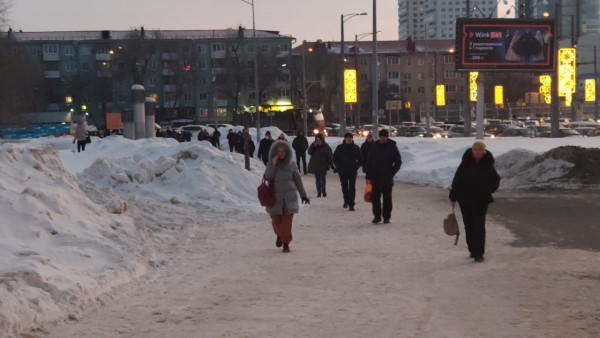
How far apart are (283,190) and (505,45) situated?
30.7 m

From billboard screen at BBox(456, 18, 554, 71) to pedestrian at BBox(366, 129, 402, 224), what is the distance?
26.3 meters

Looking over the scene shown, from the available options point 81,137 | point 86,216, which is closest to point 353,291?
point 86,216

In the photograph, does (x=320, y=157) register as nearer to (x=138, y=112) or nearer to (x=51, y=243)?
(x=51, y=243)

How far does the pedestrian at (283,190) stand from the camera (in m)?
11.3

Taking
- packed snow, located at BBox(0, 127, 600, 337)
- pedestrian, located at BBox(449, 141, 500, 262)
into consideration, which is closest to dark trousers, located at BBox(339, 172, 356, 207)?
packed snow, located at BBox(0, 127, 600, 337)

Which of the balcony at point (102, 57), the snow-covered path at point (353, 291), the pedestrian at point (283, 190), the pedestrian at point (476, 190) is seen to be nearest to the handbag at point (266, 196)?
the pedestrian at point (283, 190)

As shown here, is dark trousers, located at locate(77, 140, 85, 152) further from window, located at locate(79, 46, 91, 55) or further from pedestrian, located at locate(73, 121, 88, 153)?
window, located at locate(79, 46, 91, 55)

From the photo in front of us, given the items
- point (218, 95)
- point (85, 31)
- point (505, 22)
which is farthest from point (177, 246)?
point (85, 31)

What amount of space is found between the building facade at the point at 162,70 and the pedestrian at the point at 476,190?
9007 centimetres

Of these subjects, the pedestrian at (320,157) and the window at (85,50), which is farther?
the window at (85,50)

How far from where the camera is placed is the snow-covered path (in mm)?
6730

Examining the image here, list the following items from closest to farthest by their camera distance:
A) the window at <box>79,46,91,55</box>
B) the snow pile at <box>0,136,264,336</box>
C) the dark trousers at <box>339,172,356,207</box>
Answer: the snow pile at <box>0,136,264,336</box> < the dark trousers at <box>339,172,356,207</box> < the window at <box>79,46,91,55</box>

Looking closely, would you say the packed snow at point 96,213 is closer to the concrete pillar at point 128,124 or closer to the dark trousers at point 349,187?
the dark trousers at point 349,187

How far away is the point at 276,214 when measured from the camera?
37.1 feet
